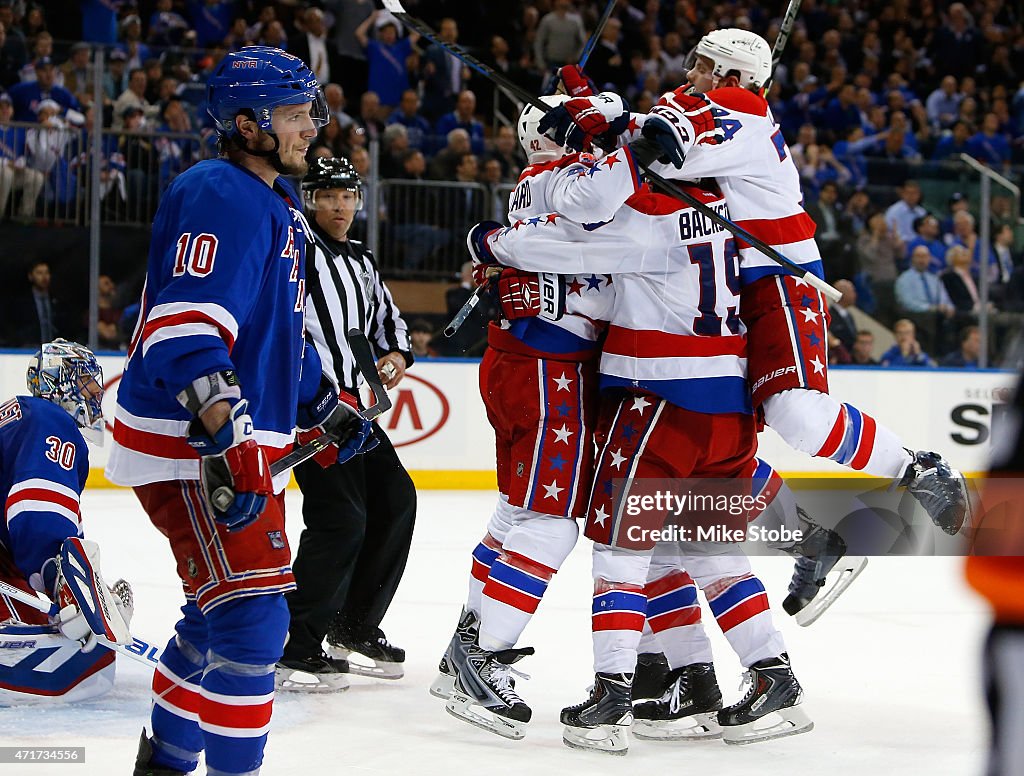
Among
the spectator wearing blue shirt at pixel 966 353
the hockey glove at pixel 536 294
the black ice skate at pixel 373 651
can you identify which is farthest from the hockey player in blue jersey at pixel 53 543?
the spectator wearing blue shirt at pixel 966 353

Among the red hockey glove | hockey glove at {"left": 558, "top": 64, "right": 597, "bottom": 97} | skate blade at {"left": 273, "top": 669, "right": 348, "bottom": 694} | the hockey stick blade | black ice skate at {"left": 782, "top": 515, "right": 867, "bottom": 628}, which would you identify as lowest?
skate blade at {"left": 273, "top": 669, "right": 348, "bottom": 694}

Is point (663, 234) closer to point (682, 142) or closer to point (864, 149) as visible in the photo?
point (682, 142)

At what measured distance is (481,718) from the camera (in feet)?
10.0

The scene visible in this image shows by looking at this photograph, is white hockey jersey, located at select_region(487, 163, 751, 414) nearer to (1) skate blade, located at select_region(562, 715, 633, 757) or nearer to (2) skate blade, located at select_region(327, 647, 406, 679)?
(1) skate blade, located at select_region(562, 715, 633, 757)

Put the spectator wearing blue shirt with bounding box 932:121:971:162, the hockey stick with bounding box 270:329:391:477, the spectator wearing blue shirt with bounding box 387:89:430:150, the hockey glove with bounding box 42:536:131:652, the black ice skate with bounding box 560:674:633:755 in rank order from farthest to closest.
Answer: the spectator wearing blue shirt with bounding box 932:121:971:162, the spectator wearing blue shirt with bounding box 387:89:430:150, the black ice skate with bounding box 560:674:633:755, the hockey glove with bounding box 42:536:131:652, the hockey stick with bounding box 270:329:391:477

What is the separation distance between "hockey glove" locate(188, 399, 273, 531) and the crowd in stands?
5011 millimetres

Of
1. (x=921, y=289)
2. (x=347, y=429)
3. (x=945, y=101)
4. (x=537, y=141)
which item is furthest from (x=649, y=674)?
(x=945, y=101)

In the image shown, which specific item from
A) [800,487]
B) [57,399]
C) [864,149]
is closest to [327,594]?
[57,399]

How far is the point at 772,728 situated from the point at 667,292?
100cm

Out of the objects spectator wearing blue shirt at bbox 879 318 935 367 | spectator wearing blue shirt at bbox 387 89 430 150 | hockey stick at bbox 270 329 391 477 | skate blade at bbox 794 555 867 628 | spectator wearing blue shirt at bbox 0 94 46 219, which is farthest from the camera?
spectator wearing blue shirt at bbox 387 89 430 150

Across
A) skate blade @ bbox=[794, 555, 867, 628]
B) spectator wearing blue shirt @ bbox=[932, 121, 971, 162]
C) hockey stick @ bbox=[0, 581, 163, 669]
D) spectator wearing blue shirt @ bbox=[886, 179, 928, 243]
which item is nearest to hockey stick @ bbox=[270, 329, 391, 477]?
hockey stick @ bbox=[0, 581, 163, 669]

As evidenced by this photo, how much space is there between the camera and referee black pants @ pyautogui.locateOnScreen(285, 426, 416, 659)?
351 cm

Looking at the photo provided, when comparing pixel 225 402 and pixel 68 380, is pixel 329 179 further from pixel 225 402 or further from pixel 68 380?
pixel 225 402

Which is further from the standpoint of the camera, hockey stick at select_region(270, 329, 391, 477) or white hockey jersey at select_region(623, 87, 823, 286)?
white hockey jersey at select_region(623, 87, 823, 286)
